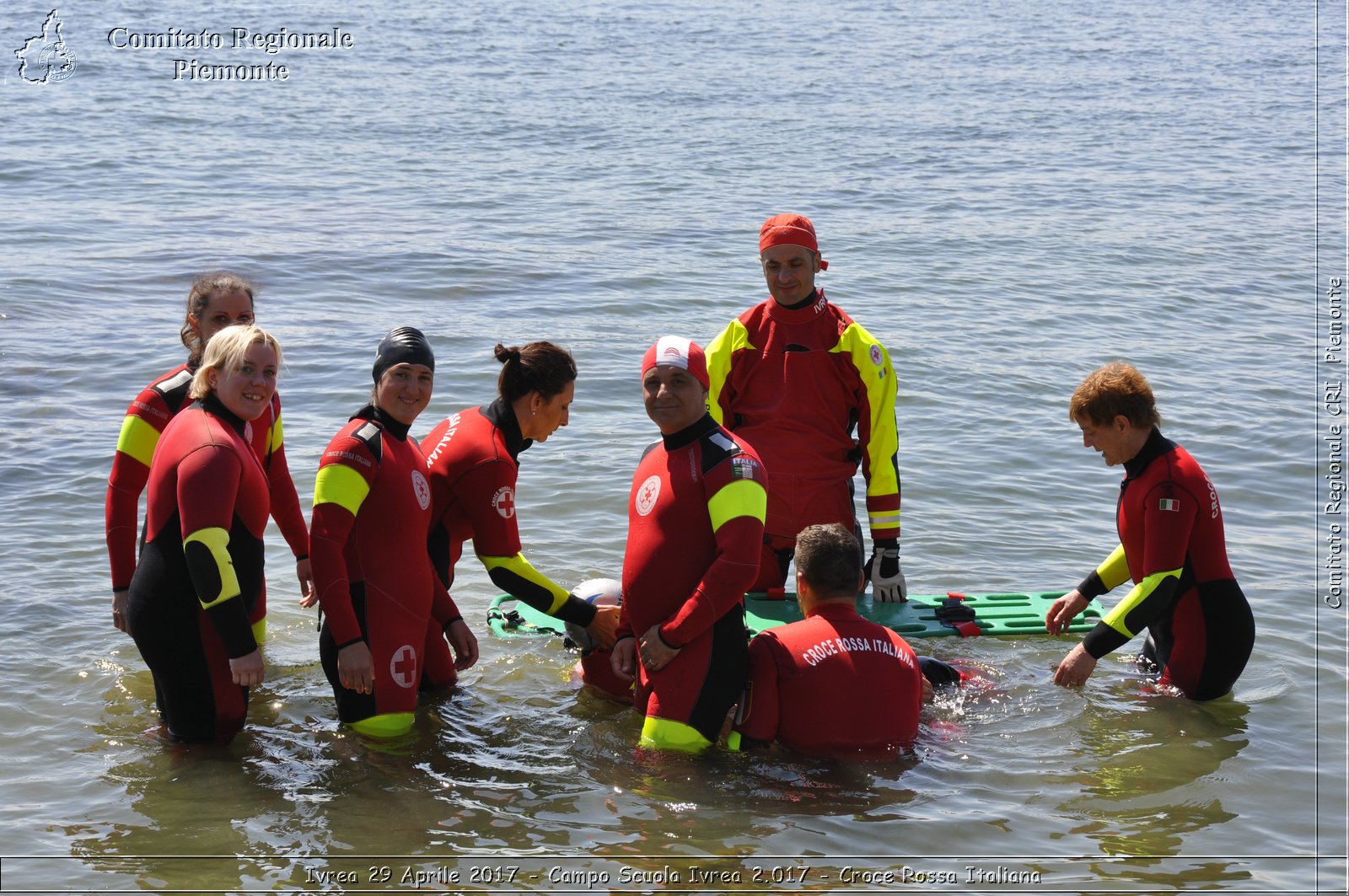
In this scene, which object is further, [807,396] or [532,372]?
[807,396]

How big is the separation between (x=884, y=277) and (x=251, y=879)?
11233 millimetres

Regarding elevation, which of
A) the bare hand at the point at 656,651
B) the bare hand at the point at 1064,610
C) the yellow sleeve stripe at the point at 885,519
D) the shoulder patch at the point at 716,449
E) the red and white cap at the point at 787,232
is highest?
the red and white cap at the point at 787,232

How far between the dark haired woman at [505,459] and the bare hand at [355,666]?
0.63 metres

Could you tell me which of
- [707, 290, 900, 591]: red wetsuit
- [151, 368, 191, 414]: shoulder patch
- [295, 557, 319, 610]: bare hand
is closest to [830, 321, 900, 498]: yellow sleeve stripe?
[707, 290, 900, 591]: red wetsuit

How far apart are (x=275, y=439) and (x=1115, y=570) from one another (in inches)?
150

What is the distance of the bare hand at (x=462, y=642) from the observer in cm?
539

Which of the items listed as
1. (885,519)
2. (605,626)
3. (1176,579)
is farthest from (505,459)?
(1176,579)

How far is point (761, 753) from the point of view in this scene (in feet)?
17.3

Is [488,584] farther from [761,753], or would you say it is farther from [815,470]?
[761,753]

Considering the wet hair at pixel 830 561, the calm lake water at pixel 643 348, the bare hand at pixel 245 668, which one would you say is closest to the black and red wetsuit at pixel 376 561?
the bare hand at pixel 245 668

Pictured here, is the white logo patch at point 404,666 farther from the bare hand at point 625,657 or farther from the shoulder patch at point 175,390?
the shoulder patch at point 175,390

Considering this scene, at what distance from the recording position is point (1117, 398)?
17.7ft

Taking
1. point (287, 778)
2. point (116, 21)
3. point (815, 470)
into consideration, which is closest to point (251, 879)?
point (287, 778)

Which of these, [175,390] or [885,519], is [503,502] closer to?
[175,390]
